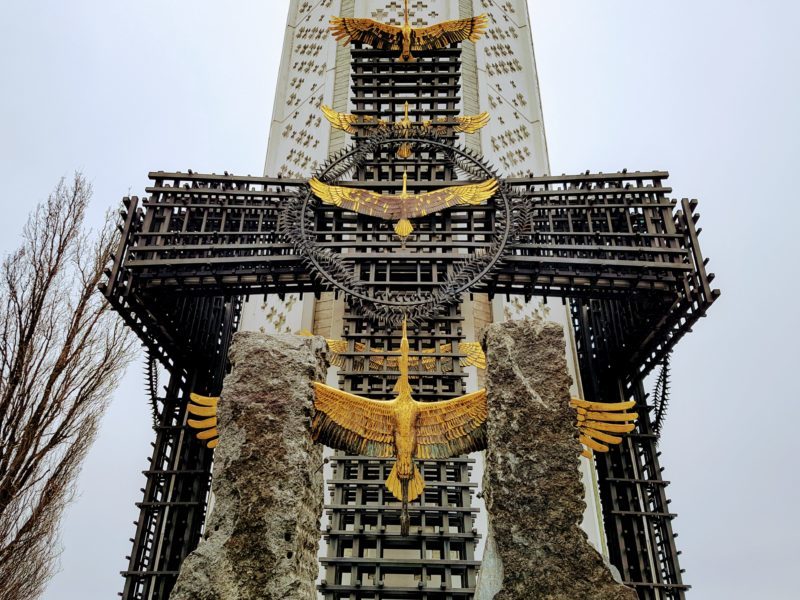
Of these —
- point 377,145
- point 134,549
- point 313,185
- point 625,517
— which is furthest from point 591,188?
point 134,549

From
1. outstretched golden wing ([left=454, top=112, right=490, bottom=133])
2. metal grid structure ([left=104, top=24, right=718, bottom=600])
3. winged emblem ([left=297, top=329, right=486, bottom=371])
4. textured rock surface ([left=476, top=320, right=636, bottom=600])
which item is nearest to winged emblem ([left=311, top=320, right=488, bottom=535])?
textured rock surface ([left=476, top=320, right=636, bottom=600])

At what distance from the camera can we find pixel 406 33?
1006cm

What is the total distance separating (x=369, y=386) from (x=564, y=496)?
3.95m

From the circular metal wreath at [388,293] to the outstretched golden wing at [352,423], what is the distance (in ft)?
5.29

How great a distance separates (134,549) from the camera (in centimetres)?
844

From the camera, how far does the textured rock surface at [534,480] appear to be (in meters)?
4.89

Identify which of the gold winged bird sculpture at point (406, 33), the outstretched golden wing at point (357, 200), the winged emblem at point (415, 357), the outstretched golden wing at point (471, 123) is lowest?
the winged emblem at point (415, 357)

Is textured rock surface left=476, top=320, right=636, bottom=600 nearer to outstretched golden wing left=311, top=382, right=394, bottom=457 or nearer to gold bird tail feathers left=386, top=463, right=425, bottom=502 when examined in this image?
gold bird tail feathers left=386, top=463, right=425, bottom=502

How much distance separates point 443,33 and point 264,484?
7765mm

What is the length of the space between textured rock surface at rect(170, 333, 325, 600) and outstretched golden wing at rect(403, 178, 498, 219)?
9.84 feet

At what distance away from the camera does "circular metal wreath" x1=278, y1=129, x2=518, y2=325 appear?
7789 mm

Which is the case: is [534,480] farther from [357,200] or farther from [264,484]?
[357,200]

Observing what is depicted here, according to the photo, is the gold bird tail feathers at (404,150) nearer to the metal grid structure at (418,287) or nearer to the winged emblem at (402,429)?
the metal grid structure at (418,287)

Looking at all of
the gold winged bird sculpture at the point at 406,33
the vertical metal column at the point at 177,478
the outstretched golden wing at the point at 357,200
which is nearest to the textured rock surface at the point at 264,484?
the outstretched golden wing at the point at 357,200
